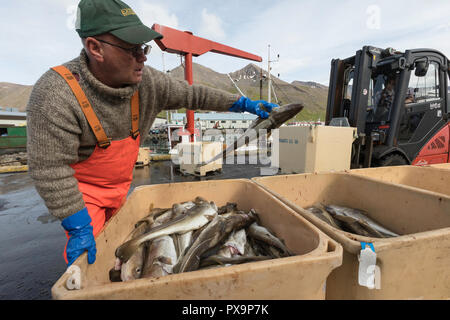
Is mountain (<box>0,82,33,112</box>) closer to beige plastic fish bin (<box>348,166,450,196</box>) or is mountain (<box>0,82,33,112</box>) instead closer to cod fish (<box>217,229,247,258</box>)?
cod fish (<box>217,229,247,258</box>)

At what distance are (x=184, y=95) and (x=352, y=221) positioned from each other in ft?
7.14

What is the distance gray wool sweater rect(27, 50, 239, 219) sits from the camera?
141 cm

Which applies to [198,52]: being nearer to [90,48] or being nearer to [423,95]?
[423,95]

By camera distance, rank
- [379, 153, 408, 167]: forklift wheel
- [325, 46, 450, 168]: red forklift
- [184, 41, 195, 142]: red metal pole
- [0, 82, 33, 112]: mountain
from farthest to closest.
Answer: [0, 82, 33, 112]: mountain < [184, 41, 195, 142]: red metal pole < [379, 153, 408, 167]: forklift wheel < [325, 46, 450, 168]: red forklift

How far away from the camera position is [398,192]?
2.14m

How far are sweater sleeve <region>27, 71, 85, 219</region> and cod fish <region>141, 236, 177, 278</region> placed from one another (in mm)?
613

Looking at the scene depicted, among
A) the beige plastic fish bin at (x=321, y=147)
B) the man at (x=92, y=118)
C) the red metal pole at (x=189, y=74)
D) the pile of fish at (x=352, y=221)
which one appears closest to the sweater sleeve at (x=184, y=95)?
the man at (x=92, y=118)

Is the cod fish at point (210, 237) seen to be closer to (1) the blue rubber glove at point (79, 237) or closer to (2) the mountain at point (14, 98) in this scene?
(1) the blue rubber glove at point (79, 237)

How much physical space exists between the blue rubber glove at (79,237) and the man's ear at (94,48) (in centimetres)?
112

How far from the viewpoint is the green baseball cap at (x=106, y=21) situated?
1.48 meters

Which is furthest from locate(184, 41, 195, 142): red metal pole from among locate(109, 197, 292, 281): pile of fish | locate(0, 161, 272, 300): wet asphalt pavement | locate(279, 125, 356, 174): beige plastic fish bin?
locate(109, 197, 292, 281): pile of fish

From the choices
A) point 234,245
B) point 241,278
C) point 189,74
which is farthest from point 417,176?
point 189,74

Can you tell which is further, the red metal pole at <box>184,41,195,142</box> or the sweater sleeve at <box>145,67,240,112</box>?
the red metal pole at <box>184,41,195,142</box>
